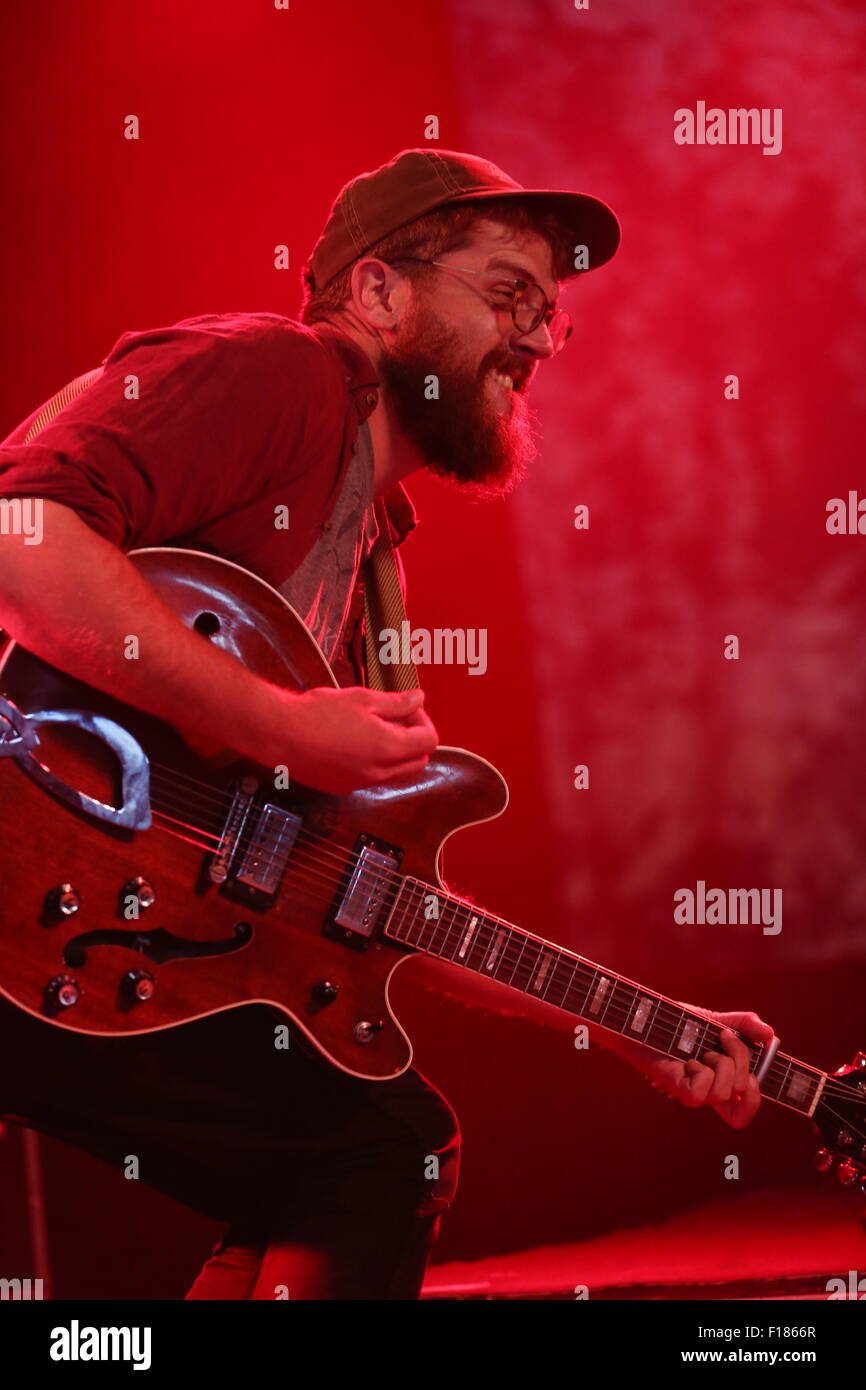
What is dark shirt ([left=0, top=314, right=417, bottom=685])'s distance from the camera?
1.60m

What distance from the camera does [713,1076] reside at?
7.59 feet

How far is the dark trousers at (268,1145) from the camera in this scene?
5.97 feet

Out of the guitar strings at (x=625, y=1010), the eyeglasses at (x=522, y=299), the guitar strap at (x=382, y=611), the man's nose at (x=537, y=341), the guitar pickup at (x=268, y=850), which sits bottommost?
the guitar strings at (x=625, y=1010)

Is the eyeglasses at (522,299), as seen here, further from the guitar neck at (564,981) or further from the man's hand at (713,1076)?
the man's hand at (713,1076)

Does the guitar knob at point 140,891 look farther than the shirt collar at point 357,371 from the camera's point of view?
No

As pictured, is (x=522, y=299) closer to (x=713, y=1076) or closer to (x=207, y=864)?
(x=207, y=864)

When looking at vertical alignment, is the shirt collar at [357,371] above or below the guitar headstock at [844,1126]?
above

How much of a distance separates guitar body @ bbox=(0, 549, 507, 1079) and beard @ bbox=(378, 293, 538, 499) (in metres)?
0.57

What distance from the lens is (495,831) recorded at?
363 cm

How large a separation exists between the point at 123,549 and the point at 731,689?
244 centimetres

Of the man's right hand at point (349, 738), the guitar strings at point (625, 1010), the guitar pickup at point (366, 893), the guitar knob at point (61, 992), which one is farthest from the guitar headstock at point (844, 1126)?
the guitar knob at point (61, 992)

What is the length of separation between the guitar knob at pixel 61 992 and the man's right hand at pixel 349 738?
42 centimetres

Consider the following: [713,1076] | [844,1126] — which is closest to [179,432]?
[713,1076]
